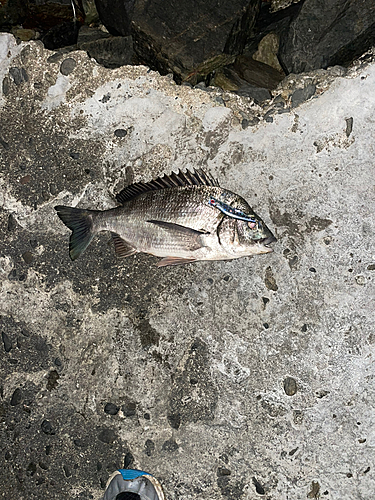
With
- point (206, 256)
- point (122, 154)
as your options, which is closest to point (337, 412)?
point (206, 256)

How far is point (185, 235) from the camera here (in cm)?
287

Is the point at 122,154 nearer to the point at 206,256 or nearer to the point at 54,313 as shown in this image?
the point at 206,256

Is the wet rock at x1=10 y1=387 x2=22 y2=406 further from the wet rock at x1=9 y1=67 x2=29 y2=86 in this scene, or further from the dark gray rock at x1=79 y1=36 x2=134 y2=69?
the dark gray rock at x1=79 y1=36 x2=134 y2=69

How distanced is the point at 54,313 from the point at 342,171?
2636 mm

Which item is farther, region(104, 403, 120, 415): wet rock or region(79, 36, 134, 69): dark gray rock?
region(79, 36, 134, 69): dark gray rock

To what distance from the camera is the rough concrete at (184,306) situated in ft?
10.3

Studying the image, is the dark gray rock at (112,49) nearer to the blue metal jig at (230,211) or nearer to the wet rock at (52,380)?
the blue metal jig at (230,211)

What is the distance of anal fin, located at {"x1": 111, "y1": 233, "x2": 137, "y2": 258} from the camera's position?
3.15 m

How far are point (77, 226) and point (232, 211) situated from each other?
1257 millimetres

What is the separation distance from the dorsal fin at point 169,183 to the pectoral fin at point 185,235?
344mm

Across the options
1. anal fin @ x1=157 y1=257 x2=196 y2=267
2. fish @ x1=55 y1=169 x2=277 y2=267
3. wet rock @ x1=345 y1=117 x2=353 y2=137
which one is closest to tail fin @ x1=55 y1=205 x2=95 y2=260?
fish @ x1=55 y1=169 x2=277 y2=267

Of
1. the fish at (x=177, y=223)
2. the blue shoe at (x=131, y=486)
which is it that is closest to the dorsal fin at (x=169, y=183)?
the fish at (x=177, y=223)

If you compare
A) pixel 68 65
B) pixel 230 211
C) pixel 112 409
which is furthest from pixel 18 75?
pixel 112 409

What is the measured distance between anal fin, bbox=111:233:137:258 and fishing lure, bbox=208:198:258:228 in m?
0.74
